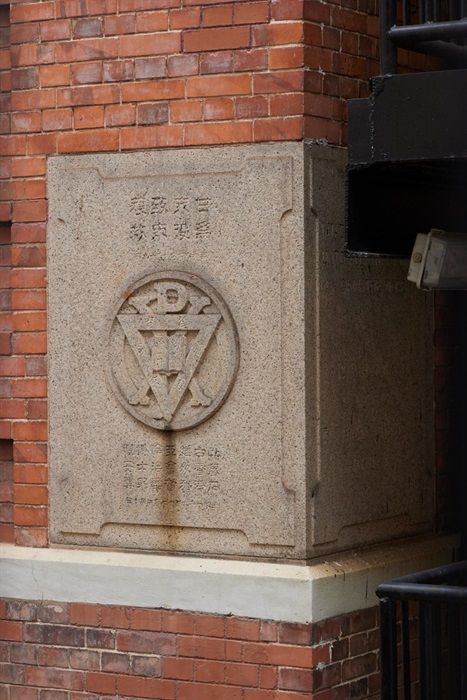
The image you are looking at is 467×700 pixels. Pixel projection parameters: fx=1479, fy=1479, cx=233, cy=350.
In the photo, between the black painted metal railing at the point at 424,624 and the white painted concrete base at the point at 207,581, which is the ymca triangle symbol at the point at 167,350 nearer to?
the white painted concrete base at the point at 207,581

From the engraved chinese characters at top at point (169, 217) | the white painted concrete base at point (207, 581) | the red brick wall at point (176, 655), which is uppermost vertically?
the engraved chinese characters at top at point (169, 217)

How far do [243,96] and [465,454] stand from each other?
81.3 inches

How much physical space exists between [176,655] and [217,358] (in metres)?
1.17

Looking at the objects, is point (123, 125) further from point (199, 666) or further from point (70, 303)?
point (199, 666)

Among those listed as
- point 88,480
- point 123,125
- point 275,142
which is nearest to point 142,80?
point 123,125

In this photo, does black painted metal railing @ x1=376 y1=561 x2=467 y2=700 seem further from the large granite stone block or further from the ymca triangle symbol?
the ymca triangle symbol

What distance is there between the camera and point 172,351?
5.76 meters

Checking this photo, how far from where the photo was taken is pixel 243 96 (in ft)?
18.5

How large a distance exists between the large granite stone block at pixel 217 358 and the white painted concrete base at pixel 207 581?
0.24ft

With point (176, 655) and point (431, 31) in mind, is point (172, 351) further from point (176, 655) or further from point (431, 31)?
point (431, 31)

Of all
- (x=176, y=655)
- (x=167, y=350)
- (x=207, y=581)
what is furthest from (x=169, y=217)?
(x=176, y=655)

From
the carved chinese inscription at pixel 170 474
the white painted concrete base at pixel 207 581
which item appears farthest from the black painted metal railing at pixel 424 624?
the carved chinese inscription at pixel 170 474

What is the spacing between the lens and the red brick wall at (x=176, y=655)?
5.58 metres

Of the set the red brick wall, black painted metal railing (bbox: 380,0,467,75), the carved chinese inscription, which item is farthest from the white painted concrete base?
black painted metal railing (bbox: 380,0,467,75)
